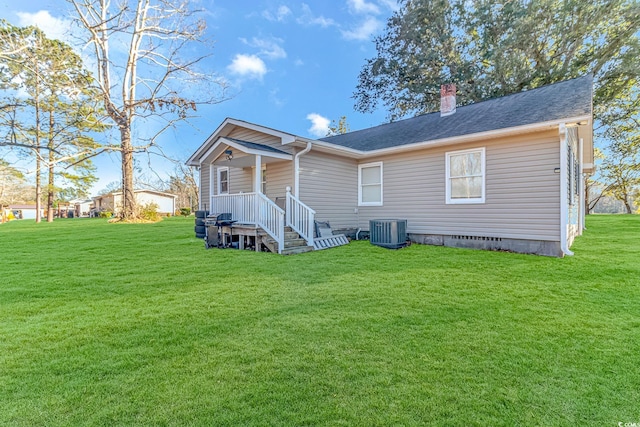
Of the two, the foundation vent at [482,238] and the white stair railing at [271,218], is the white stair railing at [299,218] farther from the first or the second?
the foundation vent at [482,238]

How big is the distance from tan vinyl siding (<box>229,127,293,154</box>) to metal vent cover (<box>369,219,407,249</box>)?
10.9ft

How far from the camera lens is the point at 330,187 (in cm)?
961

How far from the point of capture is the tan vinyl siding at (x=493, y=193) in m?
6.81

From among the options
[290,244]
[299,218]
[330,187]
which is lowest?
[290,244]

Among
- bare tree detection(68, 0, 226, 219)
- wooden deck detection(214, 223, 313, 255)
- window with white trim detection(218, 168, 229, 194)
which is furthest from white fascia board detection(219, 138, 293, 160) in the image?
bare tree detection(68, 0, 226, 219)

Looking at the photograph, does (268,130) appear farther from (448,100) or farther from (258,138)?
(448,100)

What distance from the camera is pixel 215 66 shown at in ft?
45.5

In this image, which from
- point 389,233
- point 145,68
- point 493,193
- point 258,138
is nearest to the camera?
point 493,193

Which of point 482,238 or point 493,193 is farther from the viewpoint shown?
point 482,238

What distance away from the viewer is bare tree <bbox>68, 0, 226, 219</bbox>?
991 centimetres

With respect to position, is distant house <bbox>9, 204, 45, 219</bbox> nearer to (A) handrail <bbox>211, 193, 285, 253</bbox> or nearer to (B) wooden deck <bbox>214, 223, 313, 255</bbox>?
(A) handrail <bbox>211, 193, 285, 253</bbox>

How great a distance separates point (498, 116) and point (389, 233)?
14.2 ft

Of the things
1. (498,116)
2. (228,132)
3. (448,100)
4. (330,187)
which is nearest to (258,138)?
(228,132)

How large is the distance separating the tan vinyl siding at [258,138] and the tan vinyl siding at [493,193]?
3175 millimetres
